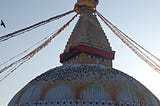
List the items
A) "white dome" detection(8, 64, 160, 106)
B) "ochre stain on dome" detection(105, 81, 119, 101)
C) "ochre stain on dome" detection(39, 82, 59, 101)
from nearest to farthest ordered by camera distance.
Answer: "white dome" detection(8, 64, 160, 106), "ochre stain on dome" detection(105, 81, 119, 101), "ochre stain on dome" detection(39, 82, 59, 101)

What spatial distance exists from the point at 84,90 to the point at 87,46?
14.8ft

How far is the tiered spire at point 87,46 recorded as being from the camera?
2034 centimetres

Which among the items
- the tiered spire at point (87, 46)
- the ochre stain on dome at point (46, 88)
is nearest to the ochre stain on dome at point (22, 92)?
the ochre stain on dome at point (46, 88)

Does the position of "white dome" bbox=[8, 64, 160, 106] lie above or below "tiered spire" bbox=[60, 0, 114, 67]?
below

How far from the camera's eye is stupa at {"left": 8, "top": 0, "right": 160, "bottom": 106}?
53.3ft

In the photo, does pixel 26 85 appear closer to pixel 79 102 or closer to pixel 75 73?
pixel 75 73

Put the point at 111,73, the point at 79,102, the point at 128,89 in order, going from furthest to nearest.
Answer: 1. the point at 111,73
2. the point at 128,89
3. the point at 79,102

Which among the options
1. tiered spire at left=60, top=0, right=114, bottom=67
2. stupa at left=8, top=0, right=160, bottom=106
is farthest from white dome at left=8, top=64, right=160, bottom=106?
tiered spire at left=60, top=0, right=114, bottom=67

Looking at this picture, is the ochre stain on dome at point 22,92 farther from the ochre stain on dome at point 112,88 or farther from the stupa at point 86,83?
the ochre stain on dome at point 112,88

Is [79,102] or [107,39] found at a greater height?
[107,39]

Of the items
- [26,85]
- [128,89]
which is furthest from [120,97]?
[26,85]

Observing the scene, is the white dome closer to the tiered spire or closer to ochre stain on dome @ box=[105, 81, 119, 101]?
ochre stain on dome @ box=[105, 81, 119, 101]

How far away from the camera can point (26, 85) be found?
18.7 meters

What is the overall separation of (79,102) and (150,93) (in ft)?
14.2
